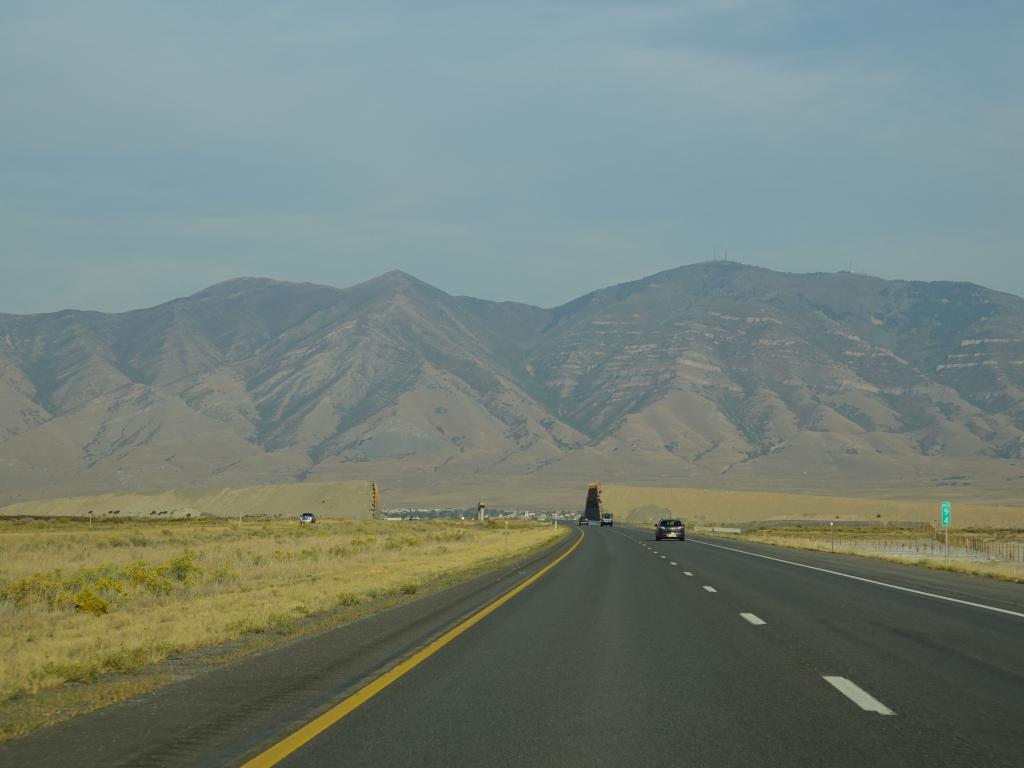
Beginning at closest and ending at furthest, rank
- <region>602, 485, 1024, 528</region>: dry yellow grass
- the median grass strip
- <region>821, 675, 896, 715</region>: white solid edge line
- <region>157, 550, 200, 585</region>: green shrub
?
<region>821, 675, 896, 715</region>: white solid edge line → the median grass strip → <region>157, 550, 200, 585</region>: green shrub → <region>602, 485, 1024, 528</region>: dry yellow grass

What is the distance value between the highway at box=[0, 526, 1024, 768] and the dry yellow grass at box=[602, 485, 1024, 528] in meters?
128

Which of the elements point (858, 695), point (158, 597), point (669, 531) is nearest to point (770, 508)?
point (669, 531)

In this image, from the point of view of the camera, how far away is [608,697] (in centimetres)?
1073

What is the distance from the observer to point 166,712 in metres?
10.2

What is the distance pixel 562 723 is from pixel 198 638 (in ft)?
25.6

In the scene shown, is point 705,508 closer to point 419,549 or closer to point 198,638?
point 419,549

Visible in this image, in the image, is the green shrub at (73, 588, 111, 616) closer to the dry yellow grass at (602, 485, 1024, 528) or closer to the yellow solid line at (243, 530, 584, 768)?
the yellow solid line at (243, 530, 584, 768)

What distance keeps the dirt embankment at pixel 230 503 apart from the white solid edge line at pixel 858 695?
13366cm

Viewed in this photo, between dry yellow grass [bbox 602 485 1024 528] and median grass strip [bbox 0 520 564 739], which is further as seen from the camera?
dry yellow grass [bbox 602 485 1024 528]

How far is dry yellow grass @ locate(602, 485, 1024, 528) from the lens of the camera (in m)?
148

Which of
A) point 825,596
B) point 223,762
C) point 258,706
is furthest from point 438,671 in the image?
point 825,596

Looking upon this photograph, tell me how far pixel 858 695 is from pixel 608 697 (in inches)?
85.0

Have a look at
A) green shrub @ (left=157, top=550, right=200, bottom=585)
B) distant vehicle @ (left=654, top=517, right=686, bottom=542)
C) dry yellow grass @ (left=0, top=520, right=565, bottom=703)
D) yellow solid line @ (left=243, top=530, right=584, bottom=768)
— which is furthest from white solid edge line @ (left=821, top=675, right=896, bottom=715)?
distant vehicle @ (left=654, top=517, right=686, bottom=542)

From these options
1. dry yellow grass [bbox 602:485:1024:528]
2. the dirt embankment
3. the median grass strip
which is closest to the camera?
the median grass strip
